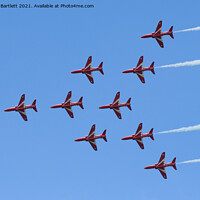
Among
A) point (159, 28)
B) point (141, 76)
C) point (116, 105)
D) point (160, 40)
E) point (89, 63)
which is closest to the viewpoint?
point (160, 40)

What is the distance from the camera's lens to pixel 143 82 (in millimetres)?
127125

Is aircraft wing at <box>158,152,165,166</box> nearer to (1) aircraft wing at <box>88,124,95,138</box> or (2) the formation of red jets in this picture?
(2) the formation of red jets

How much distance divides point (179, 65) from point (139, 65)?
14707mm

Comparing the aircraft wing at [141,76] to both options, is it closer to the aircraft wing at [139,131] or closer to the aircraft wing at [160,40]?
the aircraft wing at [160,40]

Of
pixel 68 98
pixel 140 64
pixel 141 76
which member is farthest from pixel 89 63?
pixel 141 76

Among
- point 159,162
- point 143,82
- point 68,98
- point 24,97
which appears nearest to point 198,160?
point 159,162

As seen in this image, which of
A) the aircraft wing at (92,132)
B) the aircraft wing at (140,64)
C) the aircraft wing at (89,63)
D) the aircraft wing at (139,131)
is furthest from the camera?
the aircraft wing at (140,64)

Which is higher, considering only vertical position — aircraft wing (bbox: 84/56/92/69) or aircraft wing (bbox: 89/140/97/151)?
aircraft wing (bbox: 84/56/92/69)

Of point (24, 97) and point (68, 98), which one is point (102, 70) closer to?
point (68, 98)

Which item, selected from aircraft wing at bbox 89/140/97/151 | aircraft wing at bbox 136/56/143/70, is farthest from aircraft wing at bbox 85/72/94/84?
aircraft wing at bbox 89/140/97/151

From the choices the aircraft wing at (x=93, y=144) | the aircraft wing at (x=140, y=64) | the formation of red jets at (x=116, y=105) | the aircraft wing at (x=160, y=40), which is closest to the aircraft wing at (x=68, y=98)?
the formation of red jets at (x=116, y=105)

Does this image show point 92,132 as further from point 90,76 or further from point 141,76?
point 141,76

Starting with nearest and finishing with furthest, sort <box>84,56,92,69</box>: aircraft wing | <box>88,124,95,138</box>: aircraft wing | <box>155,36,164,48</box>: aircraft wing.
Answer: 1. <box>155,36,164,48</box>: aircraft wing
2. <box>88,124,95,138</box>: aircraft wing
3. <box>84,56,92,69</box>: aircraft wing

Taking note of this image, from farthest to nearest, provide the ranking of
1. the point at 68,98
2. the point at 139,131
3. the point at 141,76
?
the point at 141,76
the point at 68,98
the point at 139,131
